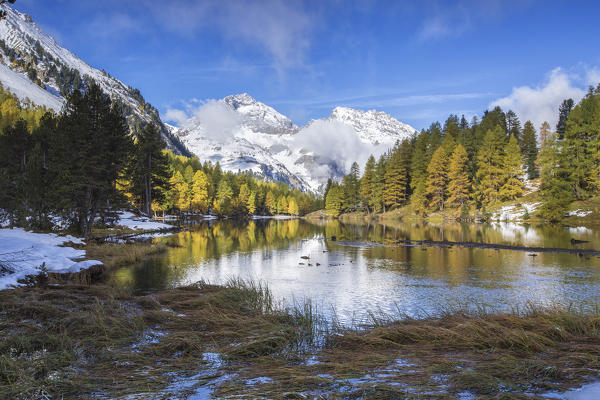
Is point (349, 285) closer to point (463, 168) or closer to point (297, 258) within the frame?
point (297, 258)

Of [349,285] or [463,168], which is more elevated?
[463,168]

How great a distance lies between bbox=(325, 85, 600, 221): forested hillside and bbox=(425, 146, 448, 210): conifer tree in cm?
19

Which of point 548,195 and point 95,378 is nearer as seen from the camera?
point 95,378

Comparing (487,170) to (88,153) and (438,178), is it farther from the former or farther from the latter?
(88,153)

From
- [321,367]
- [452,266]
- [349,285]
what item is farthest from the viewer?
[452,266]

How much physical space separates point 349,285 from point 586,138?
52256 mm

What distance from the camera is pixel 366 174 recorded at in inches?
3499

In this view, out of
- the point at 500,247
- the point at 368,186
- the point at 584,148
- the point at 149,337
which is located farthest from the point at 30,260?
the point at 368,186

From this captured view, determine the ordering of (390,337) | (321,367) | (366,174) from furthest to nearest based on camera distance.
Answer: (366,174), (390,337), (321,367)

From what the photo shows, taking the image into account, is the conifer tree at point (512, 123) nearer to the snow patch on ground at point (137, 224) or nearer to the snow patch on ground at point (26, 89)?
the snow patch on ground at point (137, 224)

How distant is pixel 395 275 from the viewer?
Answer: 57.9 feet

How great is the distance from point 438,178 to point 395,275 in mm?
53568

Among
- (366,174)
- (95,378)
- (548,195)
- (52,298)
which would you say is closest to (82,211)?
(52,298)

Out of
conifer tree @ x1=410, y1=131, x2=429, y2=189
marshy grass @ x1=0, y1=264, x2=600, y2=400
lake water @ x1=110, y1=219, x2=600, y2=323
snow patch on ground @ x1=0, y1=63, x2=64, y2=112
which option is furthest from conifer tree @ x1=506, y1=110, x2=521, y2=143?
snow patch on ground @ x1=0, y1=63, x2=64, y2=112
